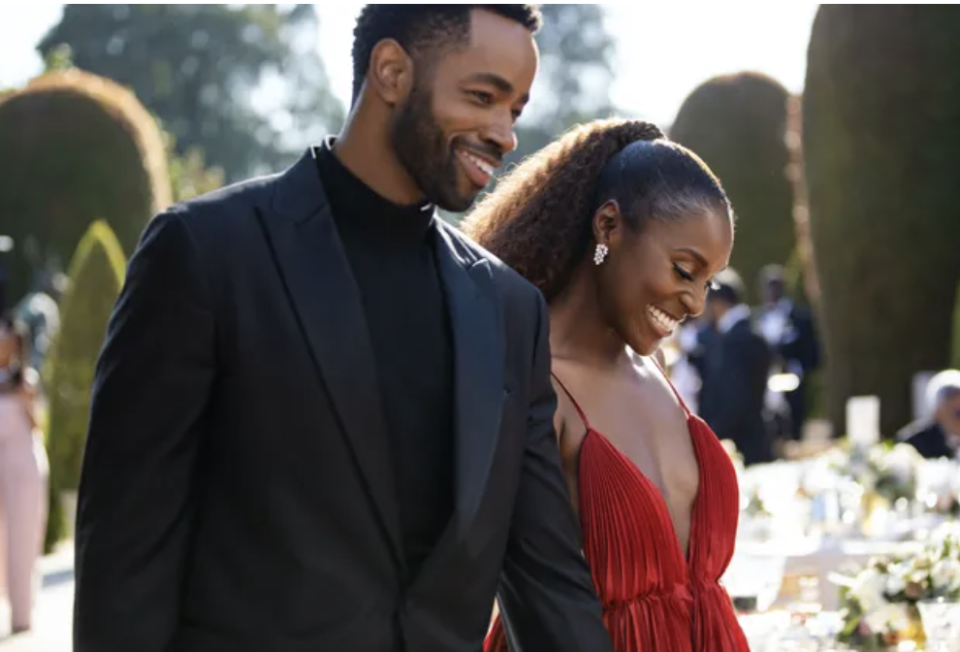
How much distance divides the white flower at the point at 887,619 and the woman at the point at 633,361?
108 cm

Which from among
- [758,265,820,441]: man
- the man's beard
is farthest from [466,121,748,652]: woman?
[758,265,820,441]: man

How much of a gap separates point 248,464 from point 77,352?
1351 cm

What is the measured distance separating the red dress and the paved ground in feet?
15.1

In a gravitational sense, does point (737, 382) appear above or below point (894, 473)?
below

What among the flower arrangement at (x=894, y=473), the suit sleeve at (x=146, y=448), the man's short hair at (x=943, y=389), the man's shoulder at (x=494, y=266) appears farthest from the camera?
the man's short hair at (x=943, y=389)

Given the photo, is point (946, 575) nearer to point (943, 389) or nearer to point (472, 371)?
point (472, 371)

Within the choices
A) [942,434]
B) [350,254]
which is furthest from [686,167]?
[942,434]

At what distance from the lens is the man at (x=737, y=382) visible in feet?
38.3

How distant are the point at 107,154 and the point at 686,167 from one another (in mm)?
22459

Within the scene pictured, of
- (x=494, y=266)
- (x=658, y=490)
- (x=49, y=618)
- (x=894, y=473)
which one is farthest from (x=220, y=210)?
(x=49, y=618)

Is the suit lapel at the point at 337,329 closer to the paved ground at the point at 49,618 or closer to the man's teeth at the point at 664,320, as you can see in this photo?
the man's teeth at the point at 664,320

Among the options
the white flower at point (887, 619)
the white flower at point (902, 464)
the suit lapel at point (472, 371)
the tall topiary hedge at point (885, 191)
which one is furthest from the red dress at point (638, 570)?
the tall topiary hedge at point (885, 191)

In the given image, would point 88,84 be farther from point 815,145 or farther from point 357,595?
point 357,595

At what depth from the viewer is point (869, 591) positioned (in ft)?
14.1
